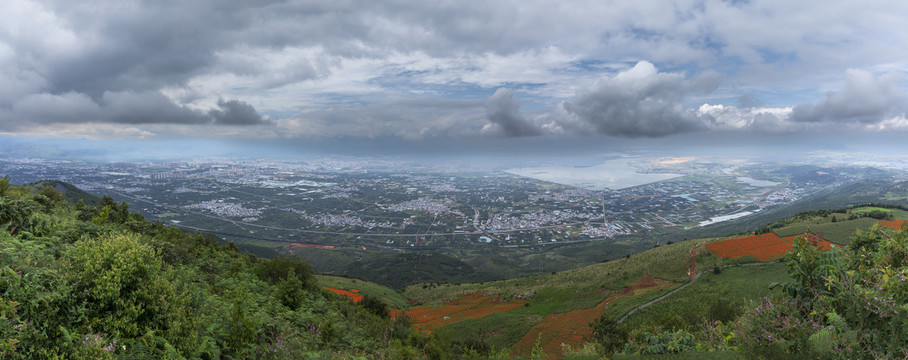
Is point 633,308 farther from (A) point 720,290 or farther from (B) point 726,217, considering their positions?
(B) point 726,217

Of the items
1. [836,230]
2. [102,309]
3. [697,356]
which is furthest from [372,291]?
[836,230]

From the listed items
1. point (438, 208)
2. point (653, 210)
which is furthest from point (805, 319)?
point (653, 210)

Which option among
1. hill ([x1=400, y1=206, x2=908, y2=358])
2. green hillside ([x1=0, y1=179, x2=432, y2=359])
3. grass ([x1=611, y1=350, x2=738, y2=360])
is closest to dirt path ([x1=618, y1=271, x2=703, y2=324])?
hill ([x1=400, y1=206, x2=908, y2=358])

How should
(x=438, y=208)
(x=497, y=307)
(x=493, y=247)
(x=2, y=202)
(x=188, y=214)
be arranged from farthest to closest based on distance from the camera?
(x=438, y=208) < (x=188, y=214) < (x=493, y=247) < (x=497, y=307) < (x=2, y=202)

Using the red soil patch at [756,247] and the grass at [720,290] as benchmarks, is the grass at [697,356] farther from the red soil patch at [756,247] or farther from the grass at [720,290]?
the red soil patch at [756,247]

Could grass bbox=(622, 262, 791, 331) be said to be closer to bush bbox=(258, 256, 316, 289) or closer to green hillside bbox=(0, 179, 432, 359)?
bush bbox=(258, 256, 316, 289)

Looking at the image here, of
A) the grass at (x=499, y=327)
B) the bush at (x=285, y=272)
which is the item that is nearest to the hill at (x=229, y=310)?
the bush at (x=285, y=272)

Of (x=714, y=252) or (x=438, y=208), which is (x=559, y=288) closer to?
(x=714, y=252)
